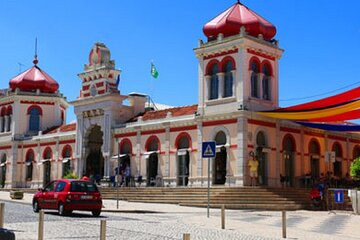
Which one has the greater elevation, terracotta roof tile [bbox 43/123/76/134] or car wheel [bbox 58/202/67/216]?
terracotta roof tile [bbox 43/123/76/134]

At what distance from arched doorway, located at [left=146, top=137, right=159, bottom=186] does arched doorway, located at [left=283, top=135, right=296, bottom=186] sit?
8.15m

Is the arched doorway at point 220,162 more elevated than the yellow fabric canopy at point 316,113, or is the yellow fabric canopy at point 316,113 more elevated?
the yellow fabric canopy at point 316,113

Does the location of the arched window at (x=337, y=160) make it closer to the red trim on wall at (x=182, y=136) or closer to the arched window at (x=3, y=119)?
the red trim on wall at (x=182, y=136)

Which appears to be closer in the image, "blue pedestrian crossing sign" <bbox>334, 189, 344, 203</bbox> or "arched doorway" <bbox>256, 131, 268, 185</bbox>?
"blue pedestrian crossing sign" <bbox>334, 189, 344, 203</bbox>

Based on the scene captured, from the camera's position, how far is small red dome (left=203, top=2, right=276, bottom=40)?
33.0 meters

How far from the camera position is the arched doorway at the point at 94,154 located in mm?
42812

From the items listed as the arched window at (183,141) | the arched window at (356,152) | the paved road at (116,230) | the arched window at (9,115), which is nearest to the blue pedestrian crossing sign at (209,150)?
the paved road at (116,230)

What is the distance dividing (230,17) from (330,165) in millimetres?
12000

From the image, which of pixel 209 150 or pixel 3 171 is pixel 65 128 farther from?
pixel 209 150

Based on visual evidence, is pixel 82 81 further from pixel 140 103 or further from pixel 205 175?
pixel 205 175

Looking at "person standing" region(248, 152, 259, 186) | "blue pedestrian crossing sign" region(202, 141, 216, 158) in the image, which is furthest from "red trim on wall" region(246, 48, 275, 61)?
"blue pedestrian crossing sign" region(202, 141, 216, 158)

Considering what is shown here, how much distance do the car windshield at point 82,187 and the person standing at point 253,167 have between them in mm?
12189

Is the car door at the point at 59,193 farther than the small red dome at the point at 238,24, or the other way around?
the small red dome at the point at 238,24

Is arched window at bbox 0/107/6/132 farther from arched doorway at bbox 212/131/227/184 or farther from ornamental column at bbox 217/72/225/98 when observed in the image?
arched doorway at bbox 212/131/227/184
